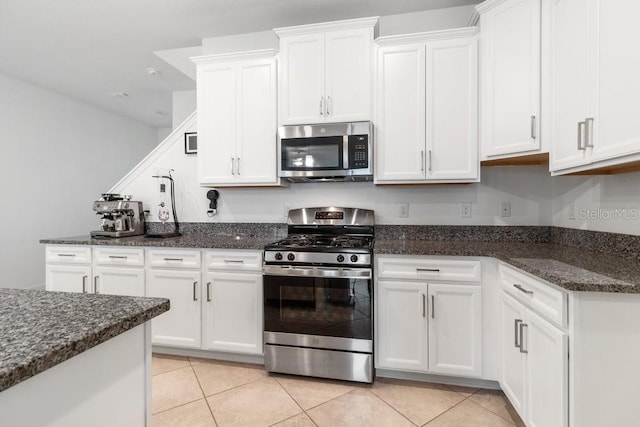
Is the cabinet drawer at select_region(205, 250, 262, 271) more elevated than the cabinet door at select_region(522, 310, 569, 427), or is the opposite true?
the cabinet drawer at select_region(205, 250, 262, 271)

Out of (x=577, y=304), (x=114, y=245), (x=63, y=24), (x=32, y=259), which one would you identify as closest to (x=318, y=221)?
(x=114, y=245)

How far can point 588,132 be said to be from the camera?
1523mm

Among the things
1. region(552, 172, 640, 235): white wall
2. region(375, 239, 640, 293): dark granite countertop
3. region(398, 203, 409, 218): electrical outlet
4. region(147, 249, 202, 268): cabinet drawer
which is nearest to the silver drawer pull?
region(375, 239, 640, 293): dark granite countertop

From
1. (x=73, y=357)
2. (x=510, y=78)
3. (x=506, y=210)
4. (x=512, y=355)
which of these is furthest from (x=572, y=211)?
(x=73, y=357)

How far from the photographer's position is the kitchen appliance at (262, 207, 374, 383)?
2.14 m

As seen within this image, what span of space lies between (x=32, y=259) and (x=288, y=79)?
407cm

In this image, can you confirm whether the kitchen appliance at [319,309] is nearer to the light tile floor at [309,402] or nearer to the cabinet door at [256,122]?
the light tile floor at [309,402]

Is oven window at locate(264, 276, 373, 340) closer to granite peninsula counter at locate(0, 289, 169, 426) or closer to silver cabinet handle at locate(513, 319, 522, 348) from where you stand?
silver cabinet handle at locate(513, 319, 522, 348)

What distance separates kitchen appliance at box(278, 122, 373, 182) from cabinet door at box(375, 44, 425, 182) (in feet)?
0.39

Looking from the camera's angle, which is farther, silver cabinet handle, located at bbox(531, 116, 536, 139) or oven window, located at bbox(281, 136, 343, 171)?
oven window, located at bbox(281, 136, 343, 171)

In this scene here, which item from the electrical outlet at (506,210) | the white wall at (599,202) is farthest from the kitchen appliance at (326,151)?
the white wall at (599,202)

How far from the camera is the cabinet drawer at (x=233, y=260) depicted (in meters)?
2.38

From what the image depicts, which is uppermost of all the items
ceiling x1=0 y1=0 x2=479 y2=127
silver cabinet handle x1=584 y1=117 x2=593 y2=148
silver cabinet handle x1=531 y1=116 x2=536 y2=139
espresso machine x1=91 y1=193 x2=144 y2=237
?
ceiling x1=0 y1=0 x2=479 y2=127

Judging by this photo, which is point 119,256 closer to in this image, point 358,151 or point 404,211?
point 358,151
